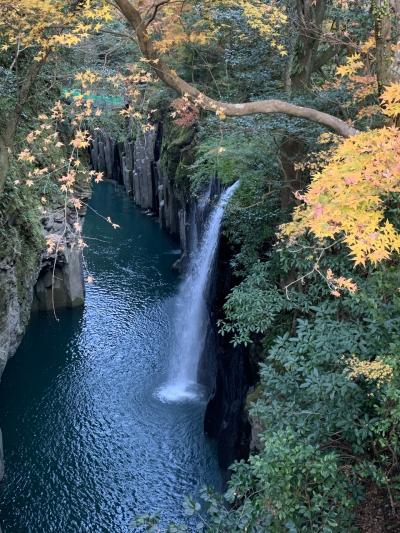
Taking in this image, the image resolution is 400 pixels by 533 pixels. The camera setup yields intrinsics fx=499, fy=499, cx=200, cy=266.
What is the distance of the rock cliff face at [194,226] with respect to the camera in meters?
12.2

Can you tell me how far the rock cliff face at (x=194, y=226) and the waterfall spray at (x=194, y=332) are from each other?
639 mm

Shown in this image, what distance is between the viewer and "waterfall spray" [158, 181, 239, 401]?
51.9 ft

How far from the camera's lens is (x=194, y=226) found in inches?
884

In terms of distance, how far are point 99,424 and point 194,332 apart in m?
5.03

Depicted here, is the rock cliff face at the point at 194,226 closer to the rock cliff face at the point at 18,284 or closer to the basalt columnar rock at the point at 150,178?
the basalt columnar rock at the point at 150,178

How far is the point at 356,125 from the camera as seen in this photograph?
997 cm

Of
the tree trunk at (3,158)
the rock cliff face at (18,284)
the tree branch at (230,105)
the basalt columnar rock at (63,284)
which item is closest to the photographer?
the tree branch at (230,105)

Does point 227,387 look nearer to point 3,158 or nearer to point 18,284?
point 18,284

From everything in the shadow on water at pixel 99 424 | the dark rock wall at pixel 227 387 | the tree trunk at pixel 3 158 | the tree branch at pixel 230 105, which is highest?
the tree branch at pixel 230 105

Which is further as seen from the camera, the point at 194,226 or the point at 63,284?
the point at 194,226

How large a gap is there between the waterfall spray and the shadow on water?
389 millimetres

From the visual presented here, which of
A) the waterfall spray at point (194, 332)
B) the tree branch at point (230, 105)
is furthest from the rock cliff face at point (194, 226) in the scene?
the tree branch at point (230, 105)

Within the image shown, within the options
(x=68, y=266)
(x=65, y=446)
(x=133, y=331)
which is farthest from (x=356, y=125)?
(x=68, y=266)

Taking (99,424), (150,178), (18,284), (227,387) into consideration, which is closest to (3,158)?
(18,284)
